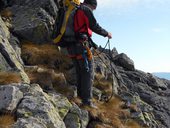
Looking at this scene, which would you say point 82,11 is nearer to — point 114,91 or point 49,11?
point 114,91

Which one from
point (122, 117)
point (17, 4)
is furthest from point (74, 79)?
point (17, 4)

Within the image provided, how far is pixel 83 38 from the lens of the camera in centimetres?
1588

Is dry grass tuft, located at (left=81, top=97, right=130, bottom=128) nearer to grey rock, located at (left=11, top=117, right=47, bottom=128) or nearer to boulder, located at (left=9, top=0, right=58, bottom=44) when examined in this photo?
grey rock, located at (left=11, top=117, right=47, bottom=128)

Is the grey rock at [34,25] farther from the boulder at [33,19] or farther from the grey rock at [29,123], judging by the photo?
the grey rock at [29,123]

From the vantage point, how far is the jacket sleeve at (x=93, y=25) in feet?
51.0

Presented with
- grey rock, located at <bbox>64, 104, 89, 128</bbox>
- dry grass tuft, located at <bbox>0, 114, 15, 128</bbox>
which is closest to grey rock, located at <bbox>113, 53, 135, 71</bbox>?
grey rock, located at <bbox>64, 104, 89, 128</bbox>

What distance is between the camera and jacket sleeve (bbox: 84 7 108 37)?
15.5 m

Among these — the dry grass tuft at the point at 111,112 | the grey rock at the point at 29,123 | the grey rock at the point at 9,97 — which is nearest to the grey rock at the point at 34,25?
the dry grass tuft at the point at 111,112

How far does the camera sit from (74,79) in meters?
18.0

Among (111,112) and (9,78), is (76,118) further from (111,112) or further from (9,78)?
(111,112)

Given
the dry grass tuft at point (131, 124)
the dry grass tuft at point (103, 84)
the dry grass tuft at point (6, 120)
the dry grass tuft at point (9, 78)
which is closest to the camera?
the dry grass tuft at point (6, 120)

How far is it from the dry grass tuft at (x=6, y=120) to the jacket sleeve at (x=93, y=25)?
20.9ft

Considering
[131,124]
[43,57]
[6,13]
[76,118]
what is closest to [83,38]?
[76,118]

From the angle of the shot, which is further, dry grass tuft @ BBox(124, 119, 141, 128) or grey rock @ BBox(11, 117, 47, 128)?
dry grass tuft @ BBox(124, 119, 141, 128)
